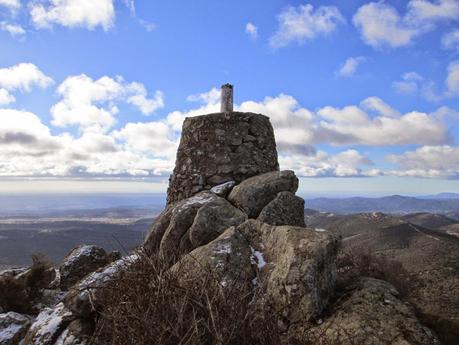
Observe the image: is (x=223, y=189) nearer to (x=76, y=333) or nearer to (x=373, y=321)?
(x=76, y=333)

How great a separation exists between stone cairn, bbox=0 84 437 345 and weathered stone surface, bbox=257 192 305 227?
0.10ft

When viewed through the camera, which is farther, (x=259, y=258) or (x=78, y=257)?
(x=78, y=257)

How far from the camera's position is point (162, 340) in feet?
14.2

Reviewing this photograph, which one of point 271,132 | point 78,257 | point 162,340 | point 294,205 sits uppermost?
point 271,132

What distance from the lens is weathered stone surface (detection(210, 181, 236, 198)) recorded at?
1330 cm

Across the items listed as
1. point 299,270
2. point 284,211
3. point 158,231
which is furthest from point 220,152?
point 299,270

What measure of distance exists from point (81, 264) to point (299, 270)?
1000 centimetres

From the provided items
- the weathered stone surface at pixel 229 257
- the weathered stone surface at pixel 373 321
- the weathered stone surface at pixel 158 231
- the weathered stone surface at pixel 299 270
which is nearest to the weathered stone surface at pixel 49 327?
the weathered stone surface at pixel 229 257

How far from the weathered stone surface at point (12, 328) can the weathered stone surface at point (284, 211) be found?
6741mm

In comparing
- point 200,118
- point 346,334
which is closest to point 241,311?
point 346,334

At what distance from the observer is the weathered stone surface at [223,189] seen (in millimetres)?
13305

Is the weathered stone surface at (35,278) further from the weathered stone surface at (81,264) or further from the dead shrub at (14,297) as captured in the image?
the weathered stone surface at (81,264)

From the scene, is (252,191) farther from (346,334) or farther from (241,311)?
(241,311)

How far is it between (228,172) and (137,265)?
866 centimetres
